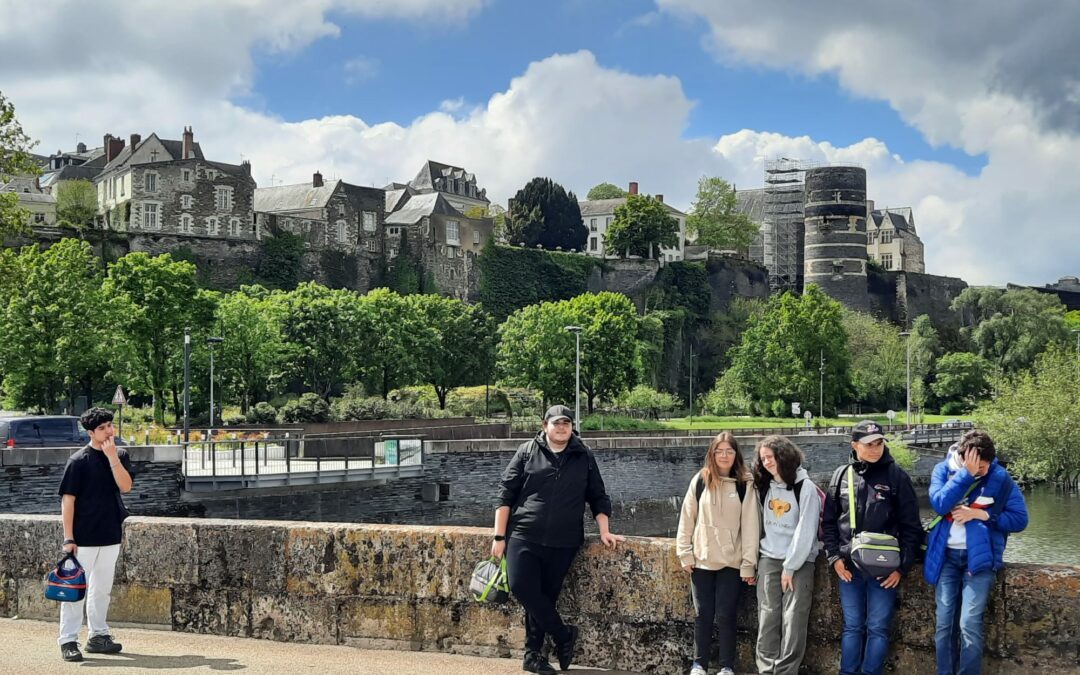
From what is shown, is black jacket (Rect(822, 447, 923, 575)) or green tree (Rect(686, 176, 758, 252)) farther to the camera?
green tree (Rect(686, 176, 758, 252))

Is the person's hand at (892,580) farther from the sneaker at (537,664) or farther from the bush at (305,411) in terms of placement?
the bush at (305,411)

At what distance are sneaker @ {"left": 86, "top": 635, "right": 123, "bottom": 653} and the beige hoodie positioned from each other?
3.99 metres

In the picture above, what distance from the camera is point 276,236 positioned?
256 ft

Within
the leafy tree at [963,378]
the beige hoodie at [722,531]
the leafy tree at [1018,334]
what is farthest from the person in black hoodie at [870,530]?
the leafy tree at [963,378]

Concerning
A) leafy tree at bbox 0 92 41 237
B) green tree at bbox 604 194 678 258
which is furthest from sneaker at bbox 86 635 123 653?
green tree at bbox 604 194 678 258

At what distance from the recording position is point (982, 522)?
720 centimetres

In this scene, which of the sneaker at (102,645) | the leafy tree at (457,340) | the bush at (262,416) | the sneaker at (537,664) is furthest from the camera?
the leafy tree at (457,340)

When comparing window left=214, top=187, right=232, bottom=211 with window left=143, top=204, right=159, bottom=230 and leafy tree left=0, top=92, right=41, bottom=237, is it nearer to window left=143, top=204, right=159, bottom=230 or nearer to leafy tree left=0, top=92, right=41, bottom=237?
window left=143, top=204, right=159, bottom=230

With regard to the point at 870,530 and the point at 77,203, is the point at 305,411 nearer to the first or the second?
the point at 77,203

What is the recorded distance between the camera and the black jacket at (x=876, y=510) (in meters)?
7.38

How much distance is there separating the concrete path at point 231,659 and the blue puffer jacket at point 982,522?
2.22m

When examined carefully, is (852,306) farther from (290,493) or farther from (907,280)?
(290,493)

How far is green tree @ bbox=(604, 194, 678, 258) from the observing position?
10269 centimetres

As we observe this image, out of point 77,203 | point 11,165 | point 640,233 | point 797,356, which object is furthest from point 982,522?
point 640,233
